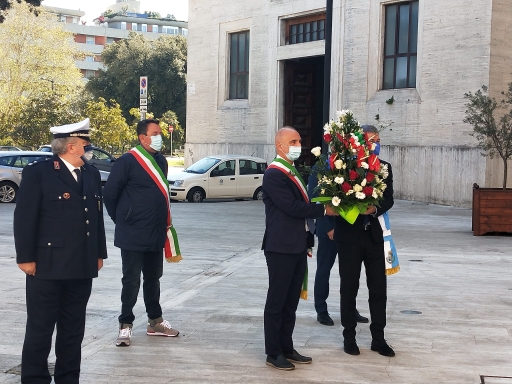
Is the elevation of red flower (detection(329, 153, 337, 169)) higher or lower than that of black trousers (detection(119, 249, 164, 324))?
higher

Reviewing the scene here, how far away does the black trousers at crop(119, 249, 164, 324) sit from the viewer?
274 inches

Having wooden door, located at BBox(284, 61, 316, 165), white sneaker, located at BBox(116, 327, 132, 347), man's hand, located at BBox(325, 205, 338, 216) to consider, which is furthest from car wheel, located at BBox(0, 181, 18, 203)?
man's hand, located at BBox(325, 205, 338, 216)

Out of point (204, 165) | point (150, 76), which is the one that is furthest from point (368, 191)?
point (150, 76)

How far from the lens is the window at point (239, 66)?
3056cm

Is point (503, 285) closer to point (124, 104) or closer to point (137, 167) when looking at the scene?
point (137, 167)

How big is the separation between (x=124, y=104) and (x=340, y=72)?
34681 mm

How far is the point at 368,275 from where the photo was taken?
22.2 feet

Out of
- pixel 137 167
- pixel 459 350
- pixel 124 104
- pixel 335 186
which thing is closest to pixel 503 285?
pixel 459 350

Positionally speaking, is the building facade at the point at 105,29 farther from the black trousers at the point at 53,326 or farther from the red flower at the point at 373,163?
the black trousers at the point at 53,326

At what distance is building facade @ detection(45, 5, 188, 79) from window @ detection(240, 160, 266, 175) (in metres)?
98.3

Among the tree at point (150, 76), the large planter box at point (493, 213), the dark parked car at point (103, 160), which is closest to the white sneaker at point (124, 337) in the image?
the large planter box at point (493, 213)

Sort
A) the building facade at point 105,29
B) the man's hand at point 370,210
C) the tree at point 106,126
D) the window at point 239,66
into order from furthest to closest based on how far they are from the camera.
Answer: the building facade at point 105,29 → the tree at point 106,126 → the window at point 239,66 → the man's hand at point 370,210

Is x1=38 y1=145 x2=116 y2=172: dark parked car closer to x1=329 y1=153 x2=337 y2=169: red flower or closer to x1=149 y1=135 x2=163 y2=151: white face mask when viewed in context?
x1=149 y1=135 x2=163 y2=151: white face mask

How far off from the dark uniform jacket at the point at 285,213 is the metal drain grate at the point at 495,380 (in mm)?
1607
